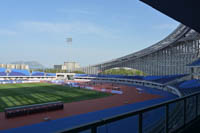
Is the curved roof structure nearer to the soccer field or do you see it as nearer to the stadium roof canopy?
the soccer field

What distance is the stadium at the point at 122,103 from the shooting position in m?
3.41

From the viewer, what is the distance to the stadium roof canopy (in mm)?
4380

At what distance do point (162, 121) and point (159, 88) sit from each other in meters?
37.3

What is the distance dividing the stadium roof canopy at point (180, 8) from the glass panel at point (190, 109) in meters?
2.88

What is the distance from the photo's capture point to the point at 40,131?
12.2 meters

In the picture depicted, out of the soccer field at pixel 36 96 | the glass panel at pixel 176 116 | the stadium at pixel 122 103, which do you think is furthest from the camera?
the soccer field at pixel 36 96

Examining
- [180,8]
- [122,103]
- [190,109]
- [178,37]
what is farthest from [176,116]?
[178,37]

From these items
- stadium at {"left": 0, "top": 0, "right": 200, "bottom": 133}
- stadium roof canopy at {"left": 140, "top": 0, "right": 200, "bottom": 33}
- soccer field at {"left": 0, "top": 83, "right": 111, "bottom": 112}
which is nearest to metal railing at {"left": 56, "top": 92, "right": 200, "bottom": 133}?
stadium at {"left": 0, "top": 0, "right": 200, "bottom": 133}

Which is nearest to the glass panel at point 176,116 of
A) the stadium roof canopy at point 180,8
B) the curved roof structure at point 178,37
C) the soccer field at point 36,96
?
the stadium roof canopy at point 180,8

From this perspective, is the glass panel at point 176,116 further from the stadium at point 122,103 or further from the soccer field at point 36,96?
the soccer field at point 36,96

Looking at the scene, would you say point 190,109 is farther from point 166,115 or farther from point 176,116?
point 166,115

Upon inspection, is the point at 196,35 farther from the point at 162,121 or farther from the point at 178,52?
the point at 162,121

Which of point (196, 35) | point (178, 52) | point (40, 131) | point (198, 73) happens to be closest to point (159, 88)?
point (198, 73)

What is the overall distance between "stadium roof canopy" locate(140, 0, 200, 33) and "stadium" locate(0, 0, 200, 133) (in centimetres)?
21
